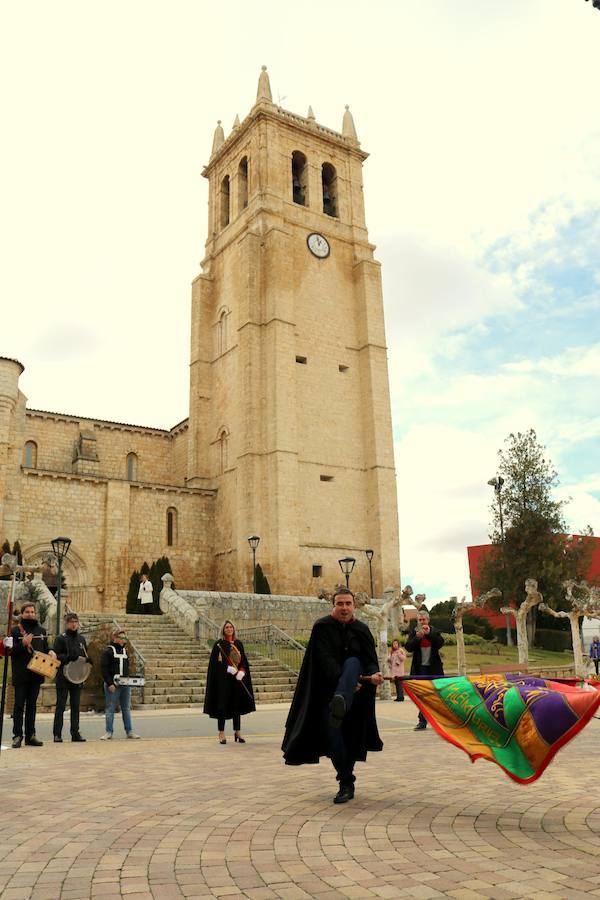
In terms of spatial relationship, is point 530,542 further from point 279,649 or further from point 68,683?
point 68,683

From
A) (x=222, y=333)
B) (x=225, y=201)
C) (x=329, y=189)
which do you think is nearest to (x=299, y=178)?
(x=329, y=189)

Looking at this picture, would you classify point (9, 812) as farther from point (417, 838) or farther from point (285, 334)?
point (285, 334)

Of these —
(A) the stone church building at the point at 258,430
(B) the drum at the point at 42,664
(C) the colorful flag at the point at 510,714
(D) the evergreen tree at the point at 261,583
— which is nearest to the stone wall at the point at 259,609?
(D) the evergreen tree at the point at 261,583

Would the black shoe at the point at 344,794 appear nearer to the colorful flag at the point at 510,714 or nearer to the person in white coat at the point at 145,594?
the colorful flag at the point at 510,714

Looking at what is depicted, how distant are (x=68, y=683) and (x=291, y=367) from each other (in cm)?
2790

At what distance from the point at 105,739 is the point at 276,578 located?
937 inches

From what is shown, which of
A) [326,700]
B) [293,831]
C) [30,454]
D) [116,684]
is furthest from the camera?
[30,454]

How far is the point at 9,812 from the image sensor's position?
5531 millimetres

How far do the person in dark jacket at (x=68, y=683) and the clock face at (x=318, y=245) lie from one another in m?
33.4

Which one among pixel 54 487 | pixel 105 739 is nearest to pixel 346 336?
pixel 54 487

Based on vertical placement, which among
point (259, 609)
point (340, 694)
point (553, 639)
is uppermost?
point (259, 609)

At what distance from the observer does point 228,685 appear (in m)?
10.3

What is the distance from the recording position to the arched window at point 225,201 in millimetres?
44531

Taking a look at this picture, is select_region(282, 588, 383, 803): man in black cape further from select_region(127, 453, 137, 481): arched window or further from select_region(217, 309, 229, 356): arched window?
select_region(127, 453, 137, 481): arched window
